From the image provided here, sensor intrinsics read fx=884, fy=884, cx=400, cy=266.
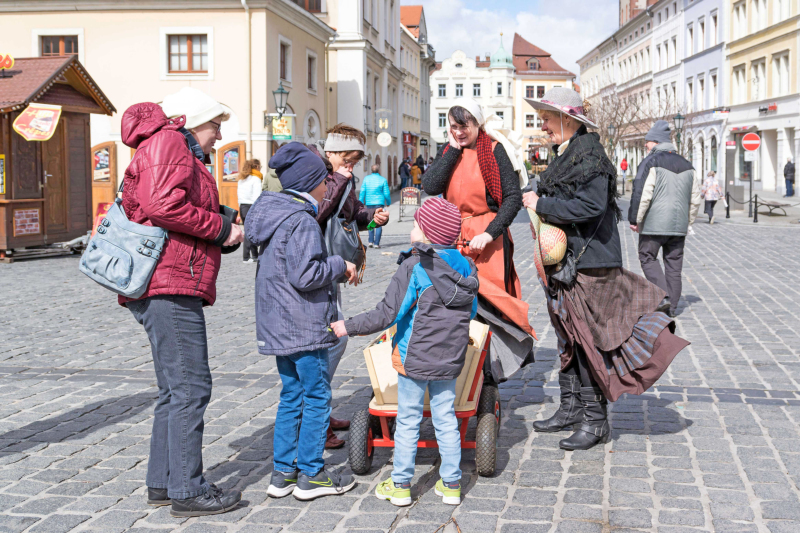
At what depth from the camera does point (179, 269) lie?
12.3 feet

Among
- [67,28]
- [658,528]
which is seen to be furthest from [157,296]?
[67,28]

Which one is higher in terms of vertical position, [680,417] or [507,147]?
[507,147]

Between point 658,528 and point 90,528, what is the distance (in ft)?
7.89

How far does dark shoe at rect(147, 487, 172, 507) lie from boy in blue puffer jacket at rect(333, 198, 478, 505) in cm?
101

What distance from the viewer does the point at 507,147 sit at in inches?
204

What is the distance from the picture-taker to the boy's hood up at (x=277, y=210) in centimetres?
395

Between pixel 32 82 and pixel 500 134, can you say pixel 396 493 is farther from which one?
pixel 32 82

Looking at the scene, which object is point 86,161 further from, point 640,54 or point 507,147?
point 640,54

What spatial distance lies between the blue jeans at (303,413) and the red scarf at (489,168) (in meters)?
1.55

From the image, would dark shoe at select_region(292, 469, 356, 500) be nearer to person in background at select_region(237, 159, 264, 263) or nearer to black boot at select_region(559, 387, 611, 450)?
black boot at select_region(559, 387, 611, 450)

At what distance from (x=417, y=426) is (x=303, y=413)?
0.53 m

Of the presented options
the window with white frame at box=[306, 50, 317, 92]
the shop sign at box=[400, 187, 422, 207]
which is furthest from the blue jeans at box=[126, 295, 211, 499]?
the window with white frame at box=[306, 50, 317, 92]

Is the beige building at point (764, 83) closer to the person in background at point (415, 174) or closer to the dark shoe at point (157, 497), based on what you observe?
the person in background at point (415, 174)

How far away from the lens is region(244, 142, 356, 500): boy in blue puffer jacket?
12.9 feet
